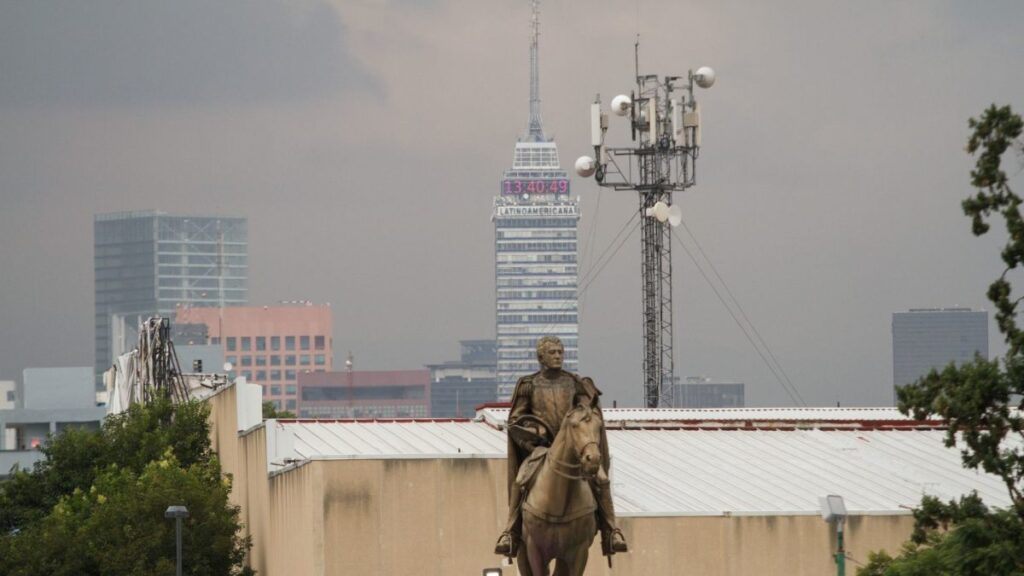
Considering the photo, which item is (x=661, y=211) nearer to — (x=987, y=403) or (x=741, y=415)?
(x=741, y=415)

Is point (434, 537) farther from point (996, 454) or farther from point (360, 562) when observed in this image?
point (996, 454)

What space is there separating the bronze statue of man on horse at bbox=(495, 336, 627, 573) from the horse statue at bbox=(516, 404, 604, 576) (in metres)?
0.01

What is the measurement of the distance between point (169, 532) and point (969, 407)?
39804 millimetres

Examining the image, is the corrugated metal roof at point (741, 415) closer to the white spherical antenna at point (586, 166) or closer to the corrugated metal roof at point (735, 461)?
the corrugated metal roof at point (735, 461)

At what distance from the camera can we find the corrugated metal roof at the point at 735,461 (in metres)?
67.2

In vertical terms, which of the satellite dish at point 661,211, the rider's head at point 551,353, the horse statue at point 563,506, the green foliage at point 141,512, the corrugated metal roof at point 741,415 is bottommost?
the green foliage at point 141,512

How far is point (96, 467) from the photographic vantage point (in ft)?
336

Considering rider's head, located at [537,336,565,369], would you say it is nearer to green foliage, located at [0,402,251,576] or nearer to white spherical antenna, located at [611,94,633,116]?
green foliage, located at [0,402,251,576]

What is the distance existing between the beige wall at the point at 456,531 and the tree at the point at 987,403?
1339 centimetres

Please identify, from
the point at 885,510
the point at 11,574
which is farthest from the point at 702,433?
the point at 11,574

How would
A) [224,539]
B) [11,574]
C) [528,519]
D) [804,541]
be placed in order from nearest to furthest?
[528,519] → [804,541] → [224,539] → [11,574]

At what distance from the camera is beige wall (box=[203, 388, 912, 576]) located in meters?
64.6

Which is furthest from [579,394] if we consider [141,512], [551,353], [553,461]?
[141,512]

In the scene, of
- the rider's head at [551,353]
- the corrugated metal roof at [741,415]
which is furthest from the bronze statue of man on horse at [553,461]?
the corrugated metal roof at [741,415]
